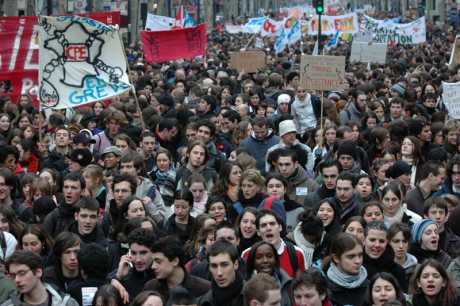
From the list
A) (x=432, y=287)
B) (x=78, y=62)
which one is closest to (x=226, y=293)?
(x=432, y=287)

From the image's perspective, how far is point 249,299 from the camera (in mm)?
6672

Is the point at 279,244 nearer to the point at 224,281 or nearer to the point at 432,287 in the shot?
the point at 224,281

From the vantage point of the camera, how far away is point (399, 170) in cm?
1101

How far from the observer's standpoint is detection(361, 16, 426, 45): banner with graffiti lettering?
110ft

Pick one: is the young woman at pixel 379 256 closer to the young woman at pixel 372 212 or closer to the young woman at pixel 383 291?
the young woman at pixel 383 291

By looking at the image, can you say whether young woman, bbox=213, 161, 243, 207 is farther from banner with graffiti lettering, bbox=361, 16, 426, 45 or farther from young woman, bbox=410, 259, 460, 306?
banner with graffiti lettering, bbox=361, 16, 426, 45

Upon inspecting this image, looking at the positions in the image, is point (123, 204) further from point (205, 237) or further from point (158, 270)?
point (158, 270)

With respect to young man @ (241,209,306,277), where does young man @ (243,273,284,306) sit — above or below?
above

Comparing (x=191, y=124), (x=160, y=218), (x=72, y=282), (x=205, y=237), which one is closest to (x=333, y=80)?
(x=191, y=124)

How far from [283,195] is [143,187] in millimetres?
1283

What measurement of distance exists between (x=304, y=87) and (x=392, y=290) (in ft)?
30.3

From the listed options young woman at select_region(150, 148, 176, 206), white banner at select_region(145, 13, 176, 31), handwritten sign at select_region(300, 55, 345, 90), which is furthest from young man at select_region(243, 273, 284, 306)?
white banner at select_region(145, 13, 176, 31)

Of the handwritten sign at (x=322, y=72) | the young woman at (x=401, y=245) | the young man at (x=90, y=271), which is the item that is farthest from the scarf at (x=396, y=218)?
the handwritten sign at (x=322, y=72)

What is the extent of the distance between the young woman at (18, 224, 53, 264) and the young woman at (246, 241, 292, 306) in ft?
4.90
